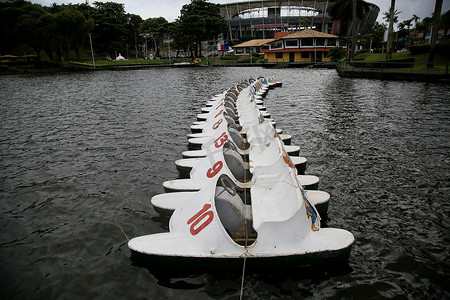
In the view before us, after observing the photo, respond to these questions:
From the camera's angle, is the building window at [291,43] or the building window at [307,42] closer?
the building window at [307,42]

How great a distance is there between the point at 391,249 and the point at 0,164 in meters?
13.5

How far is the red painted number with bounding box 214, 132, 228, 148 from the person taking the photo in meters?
10.0

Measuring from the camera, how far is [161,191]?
9.10 meters

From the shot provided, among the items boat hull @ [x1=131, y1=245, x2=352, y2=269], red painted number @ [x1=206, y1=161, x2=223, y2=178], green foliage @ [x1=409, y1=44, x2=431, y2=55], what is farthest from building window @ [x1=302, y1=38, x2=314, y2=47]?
boat hull @ [x1=131, y1=245, x2=352, y2=269]

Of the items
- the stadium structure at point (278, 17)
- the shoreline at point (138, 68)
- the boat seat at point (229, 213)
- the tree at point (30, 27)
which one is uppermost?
the stadium structure at point (278, 17)

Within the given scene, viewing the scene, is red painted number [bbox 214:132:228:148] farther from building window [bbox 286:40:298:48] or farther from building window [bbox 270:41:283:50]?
building window [bbox 270:41:283:50]

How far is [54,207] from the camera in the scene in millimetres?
8266

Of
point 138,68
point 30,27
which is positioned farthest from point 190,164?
point 30,27

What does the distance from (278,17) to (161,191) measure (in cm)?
12917

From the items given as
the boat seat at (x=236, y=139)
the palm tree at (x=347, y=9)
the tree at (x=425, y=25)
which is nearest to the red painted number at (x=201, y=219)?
the boat seat at (x=236, y=139)

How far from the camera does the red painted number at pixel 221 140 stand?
395 inches

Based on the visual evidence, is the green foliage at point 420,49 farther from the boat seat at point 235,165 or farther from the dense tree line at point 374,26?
the boat seat at point 235,165

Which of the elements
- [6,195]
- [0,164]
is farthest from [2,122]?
[6,195]

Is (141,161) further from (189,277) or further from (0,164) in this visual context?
(189,277)
